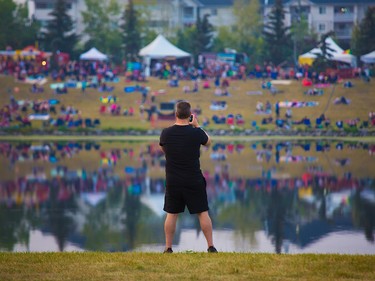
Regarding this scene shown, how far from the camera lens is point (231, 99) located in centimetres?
6059

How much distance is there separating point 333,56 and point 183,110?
57.3 meters

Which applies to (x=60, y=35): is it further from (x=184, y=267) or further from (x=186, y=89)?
(x=184, y=267)

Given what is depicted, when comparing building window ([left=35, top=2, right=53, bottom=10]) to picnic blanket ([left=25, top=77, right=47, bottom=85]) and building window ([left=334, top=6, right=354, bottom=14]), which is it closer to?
building window ([left=334, top=6, right=354, bottom=14])

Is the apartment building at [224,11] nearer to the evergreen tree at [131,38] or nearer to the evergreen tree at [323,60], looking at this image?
the evergreen tree at [131,38]

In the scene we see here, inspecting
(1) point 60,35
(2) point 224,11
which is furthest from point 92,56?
(2) point 224,11

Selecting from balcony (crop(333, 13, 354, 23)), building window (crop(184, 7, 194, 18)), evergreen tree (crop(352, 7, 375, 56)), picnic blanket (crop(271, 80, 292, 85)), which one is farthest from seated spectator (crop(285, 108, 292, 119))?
building window (crop(184, 7, 194, 18))

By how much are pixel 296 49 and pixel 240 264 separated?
67154 mm

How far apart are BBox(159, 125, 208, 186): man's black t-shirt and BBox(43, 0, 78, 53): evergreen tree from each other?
6390 centimetres

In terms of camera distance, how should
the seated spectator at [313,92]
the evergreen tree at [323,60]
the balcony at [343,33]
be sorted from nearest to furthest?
the seated spectator at [313,92], the evergreen tree at [323,60], the balcony at [343,33]

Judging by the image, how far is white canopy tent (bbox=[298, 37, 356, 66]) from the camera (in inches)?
2682

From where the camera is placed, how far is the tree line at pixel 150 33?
74.6m

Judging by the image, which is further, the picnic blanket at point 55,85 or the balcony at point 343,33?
the balcony at point 343,33

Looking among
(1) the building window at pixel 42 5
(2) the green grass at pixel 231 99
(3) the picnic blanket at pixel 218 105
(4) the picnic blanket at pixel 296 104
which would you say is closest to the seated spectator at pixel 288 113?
(2) the green grass at pixel 231 99

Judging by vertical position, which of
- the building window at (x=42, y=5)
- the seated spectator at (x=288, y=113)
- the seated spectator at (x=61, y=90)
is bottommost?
the seated spectator at (x=288, y=113)
